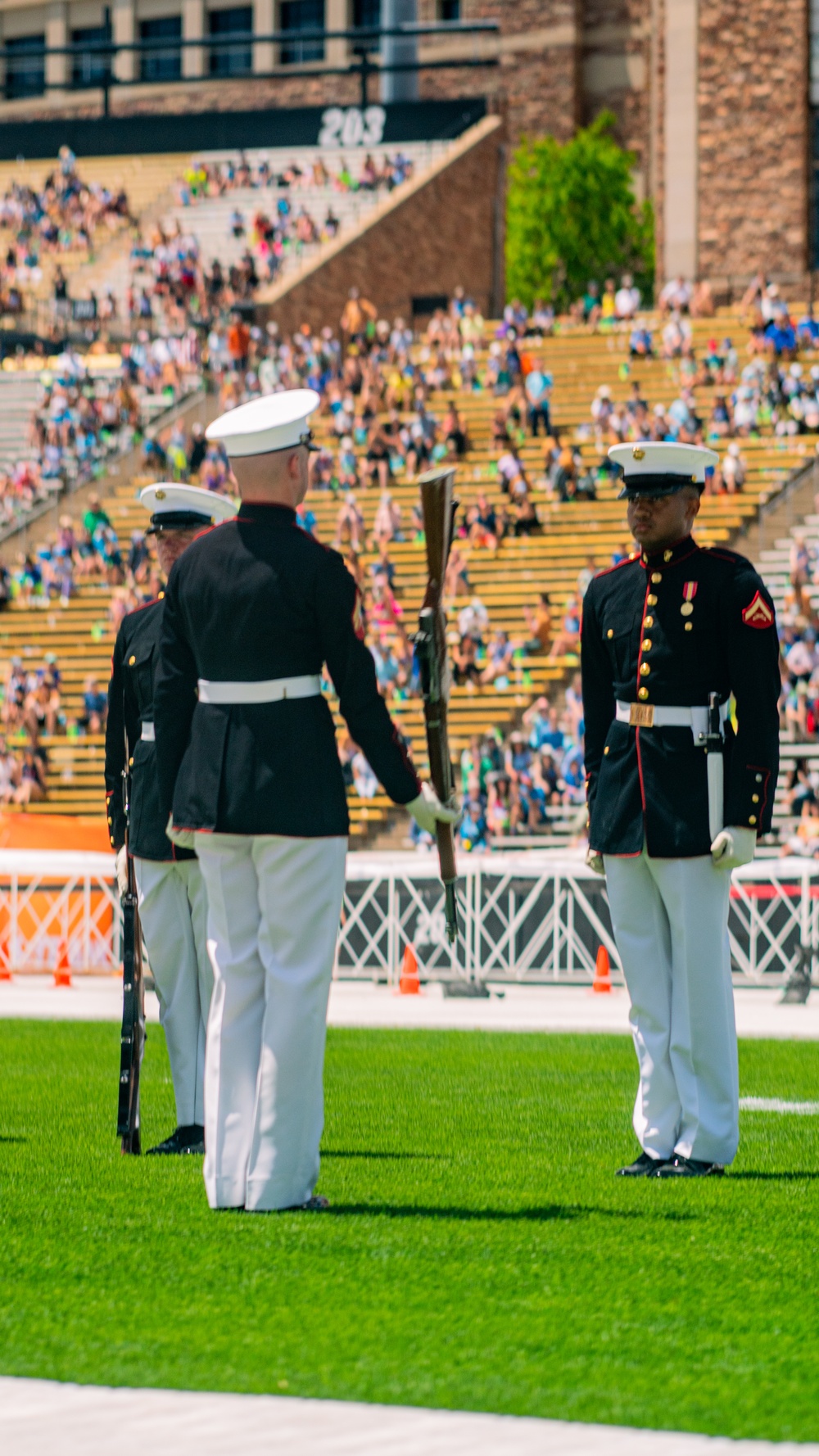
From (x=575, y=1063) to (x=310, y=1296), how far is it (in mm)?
6657

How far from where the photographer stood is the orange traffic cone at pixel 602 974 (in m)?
18.3

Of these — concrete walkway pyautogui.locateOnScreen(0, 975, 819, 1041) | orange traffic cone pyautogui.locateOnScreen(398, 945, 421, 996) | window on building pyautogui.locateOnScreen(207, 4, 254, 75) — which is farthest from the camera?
window on building pyautogui.locateOnScreen(207, 4, 254, 75)

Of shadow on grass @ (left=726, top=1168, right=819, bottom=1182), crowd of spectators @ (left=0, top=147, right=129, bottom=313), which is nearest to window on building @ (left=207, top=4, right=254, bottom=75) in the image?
crowd of spectators @ (left=0, top=147, right=129, bottom=313)

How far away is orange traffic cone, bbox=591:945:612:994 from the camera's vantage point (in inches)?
721

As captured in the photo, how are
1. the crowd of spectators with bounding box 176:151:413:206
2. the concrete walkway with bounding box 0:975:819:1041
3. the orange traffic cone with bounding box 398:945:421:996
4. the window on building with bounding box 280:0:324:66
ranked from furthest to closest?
the window on building with bounding box 280:0:324:66
the crowd of spectators with bounding box 176:151:413:206
the orange traffic cone with bounding box 398:945:421:996
the concrete walkway with bounding box 0:975:819:1041

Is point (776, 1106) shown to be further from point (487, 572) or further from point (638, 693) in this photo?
point (487, 572)

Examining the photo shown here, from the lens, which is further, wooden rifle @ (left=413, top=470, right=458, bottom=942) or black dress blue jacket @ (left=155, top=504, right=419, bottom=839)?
wooden rifle @ (left=413, top=470, right=458, bottom=942)

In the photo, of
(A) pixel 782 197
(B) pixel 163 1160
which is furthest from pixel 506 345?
(B) pixel 163 1160

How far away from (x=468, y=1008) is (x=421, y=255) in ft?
107

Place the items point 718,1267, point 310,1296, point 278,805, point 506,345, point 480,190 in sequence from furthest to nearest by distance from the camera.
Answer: point 480,190 → point 506,345 → point 278,805 → point 718,1267 → point 310,1296

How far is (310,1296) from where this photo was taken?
17.3 ft

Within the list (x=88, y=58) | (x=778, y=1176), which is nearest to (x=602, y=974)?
(x=778, y=1176)

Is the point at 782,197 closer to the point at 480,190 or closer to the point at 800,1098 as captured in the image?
the point at 480,190

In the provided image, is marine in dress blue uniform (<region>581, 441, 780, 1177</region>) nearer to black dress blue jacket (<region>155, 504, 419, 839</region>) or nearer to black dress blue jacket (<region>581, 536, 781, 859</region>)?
black dress blue jacket (<region>581, 536, 781, 859</region>)
